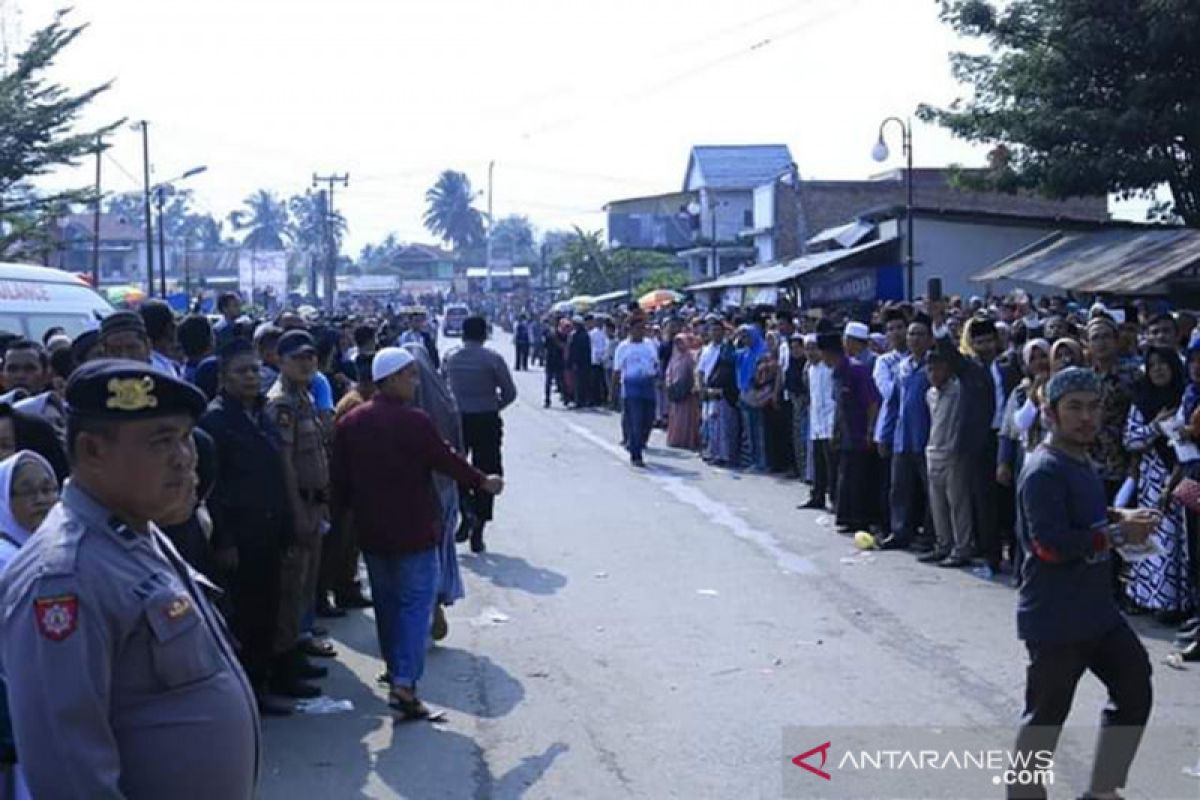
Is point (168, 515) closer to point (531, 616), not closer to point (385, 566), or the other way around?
point (385, 566)

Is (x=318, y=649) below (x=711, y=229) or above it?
below

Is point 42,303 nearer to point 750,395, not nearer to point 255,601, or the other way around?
point 255,601

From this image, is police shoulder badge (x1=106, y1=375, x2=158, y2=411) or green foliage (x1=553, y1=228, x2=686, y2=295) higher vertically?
green foliage (x1=553, y1=228, x2=686, y2=295)

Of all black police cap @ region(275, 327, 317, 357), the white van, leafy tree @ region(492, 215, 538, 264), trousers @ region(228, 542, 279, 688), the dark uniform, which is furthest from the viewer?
leafy tree @ region(492, 215, 538, 264)

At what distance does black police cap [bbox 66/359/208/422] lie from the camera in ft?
9.74

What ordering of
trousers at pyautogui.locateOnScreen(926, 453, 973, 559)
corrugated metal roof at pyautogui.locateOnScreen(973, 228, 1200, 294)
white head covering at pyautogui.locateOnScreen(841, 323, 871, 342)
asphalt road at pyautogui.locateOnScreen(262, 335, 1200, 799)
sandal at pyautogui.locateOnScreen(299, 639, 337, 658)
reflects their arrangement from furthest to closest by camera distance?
corrugated metal roof at pyautogui.locateOnScreen(973, 228, 1200, 294)
white head covering at pyautogui.locateOnScreen(841, 323, 871, 342)
trousers at pyautogui.locateOnScreen(926, 453, 973, 559)
sandal at pyautogui.locateOnScreen(299, 639, 337, 658)
asphalt road at pyautogui.locateOnScreen(262, 335, 1200, 799)

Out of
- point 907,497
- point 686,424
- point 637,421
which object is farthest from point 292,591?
point 686,424

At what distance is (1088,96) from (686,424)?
9527 mm

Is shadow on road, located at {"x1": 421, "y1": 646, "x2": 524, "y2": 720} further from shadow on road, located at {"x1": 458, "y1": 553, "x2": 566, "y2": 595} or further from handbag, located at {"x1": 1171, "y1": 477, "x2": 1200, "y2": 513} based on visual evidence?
handbag, located at {"x1": 1171, "y1": 477, "x2": 1200, "y2": 513}

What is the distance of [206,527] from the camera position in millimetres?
6391

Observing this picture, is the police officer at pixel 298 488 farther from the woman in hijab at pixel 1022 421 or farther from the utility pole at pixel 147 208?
the utility pole at pixel 147 208

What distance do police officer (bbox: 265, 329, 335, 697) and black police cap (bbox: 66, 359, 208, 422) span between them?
4525 mm

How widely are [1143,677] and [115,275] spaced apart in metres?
107

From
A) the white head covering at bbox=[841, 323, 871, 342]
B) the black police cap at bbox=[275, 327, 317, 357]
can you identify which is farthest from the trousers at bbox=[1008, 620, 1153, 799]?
the white head covering at bbox=[841, 323, 871, 342]
